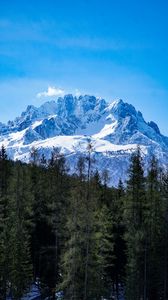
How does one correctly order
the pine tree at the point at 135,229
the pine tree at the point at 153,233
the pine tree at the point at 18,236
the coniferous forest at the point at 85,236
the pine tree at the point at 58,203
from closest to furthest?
1. the coniferous forest at the point at 85,236
2. the pine tree at the point at 18,236
3. the pine tree at the point at 135,229
4. the pine tree at the point at 153,233
5. the pine tree at the point at 58,203

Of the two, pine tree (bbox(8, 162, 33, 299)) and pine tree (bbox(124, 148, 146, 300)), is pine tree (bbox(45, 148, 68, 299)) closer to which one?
pine tree (bbox(8, 162, 33, 299))

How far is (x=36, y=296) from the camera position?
59125 mm

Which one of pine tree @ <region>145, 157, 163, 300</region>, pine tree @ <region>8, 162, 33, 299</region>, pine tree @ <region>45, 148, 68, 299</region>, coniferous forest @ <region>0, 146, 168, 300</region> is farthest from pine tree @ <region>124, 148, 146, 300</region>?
pine tree @ <region>8, 162, 33, 299</region>

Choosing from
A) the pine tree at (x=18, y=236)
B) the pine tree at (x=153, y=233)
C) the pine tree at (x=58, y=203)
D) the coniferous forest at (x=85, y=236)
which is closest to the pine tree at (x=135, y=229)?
the coniferous forest at (x=85, y=236)

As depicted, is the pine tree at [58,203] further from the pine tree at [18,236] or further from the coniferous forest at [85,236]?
the pine tree at [18,236]

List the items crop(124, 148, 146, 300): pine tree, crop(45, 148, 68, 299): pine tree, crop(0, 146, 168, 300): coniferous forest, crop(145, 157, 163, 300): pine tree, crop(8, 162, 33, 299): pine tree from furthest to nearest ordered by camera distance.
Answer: crop(45, 148, 68, 299): pine tree < crop(145, 157, 163, 300): pine tree < crop(124, 148, 146, 300): pine tree < crop(8, 162, 33, 299): pine tree < crop(0, 146, 168, 300): coniferous forest

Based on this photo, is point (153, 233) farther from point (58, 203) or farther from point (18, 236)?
point (18, 236)

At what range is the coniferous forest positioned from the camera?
44.6 metres

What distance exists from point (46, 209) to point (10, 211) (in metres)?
6.99

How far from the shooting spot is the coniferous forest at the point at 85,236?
Answer: 44625 mm

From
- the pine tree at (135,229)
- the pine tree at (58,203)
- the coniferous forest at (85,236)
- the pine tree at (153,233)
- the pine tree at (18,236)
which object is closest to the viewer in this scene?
the coniferous forest at (85,236)

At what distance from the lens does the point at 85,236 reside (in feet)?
145

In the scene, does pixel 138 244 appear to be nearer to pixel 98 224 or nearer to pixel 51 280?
pixel 98 224

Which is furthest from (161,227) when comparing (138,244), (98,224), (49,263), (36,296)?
(36,296)
